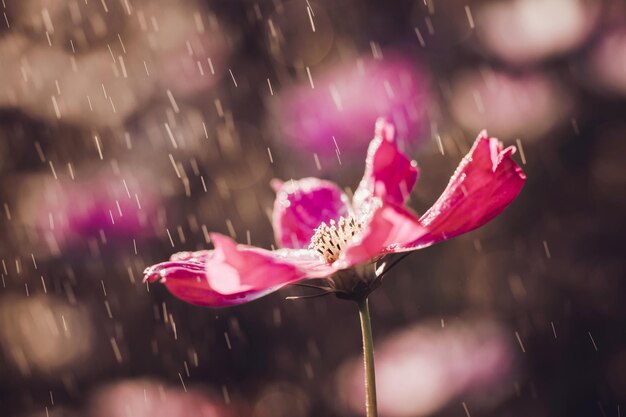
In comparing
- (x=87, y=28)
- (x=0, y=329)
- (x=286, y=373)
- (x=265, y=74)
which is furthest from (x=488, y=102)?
(x=0, y=329)

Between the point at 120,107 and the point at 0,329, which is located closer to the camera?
the point at 0,329

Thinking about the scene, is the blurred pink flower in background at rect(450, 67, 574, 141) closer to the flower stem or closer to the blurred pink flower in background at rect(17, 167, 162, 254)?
the blurred pink flower in background at rect(17, 167, 162, 254)

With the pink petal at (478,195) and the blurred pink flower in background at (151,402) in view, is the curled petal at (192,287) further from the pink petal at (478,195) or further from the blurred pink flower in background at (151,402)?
the blurred pink flower in background at (151,402)

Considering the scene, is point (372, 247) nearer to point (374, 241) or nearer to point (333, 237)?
point (374, 241)

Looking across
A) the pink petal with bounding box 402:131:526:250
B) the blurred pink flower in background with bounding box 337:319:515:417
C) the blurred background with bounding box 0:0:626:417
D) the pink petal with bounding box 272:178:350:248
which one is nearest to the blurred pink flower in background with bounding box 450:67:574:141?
the blurred background with bounding box 0:0:626:417

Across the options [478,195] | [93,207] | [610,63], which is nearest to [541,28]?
[610,63]

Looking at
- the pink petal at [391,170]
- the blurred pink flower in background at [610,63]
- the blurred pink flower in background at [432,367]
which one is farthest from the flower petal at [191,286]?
the blurred pink flower in background at [610,63]

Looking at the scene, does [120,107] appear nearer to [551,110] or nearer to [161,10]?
[161,10]
